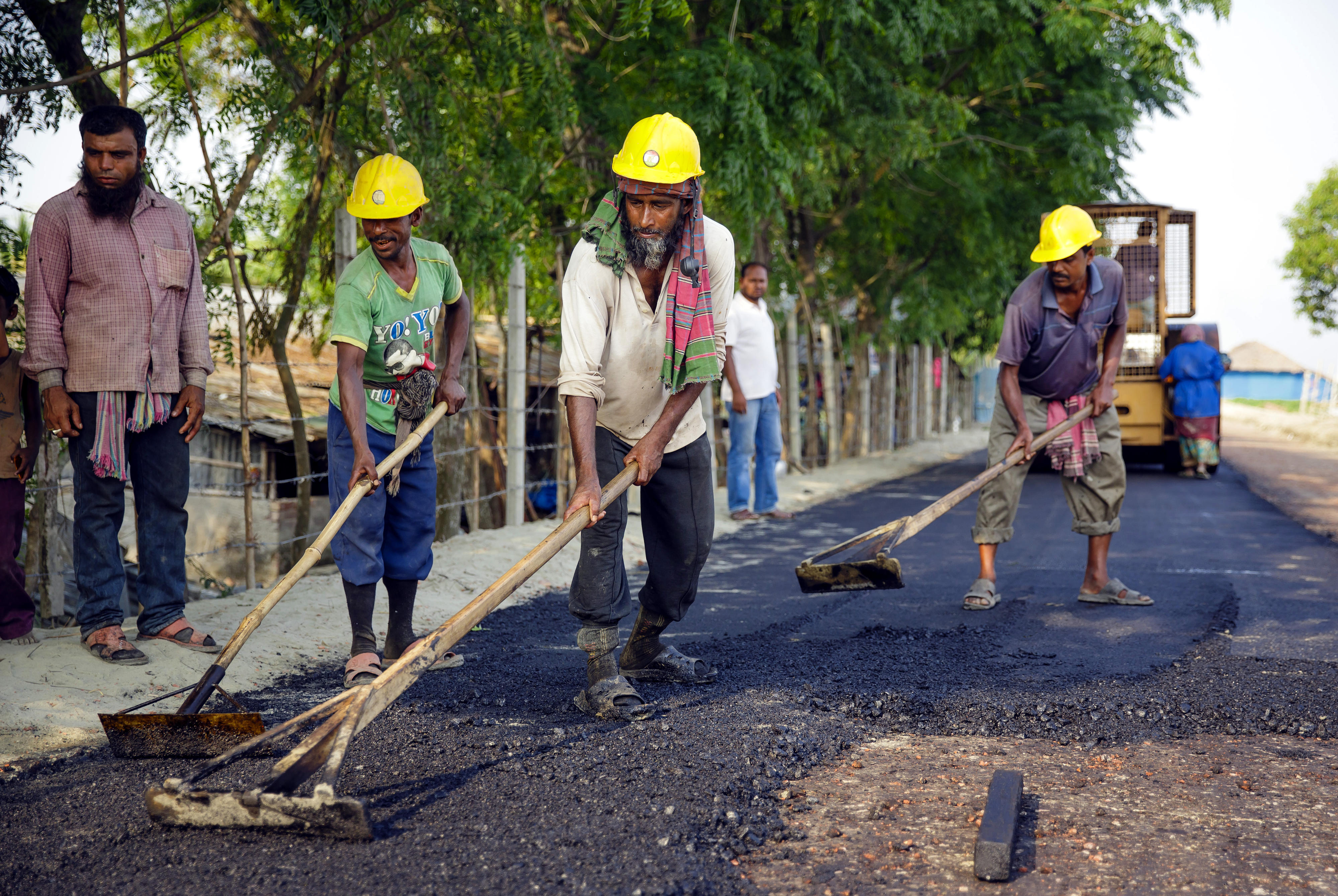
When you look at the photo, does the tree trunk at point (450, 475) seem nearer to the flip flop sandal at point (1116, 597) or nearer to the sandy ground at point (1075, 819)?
the flip flop sandal at point (1116, 597)

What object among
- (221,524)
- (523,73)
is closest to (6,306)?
(523,73)

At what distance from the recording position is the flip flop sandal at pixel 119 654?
404cm

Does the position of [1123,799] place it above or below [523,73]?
below

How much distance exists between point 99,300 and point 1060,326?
4.32 metres

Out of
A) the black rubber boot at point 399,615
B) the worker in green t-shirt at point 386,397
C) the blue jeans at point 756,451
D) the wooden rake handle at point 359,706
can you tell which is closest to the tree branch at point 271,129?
the worker in green t-shirt at point 386,397

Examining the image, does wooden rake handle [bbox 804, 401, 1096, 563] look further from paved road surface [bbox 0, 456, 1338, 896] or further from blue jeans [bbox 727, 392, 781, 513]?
blue jeans [bbox 727, 392, 781, 513]

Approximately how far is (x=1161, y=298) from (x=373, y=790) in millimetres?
13036

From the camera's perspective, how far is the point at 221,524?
10.2m

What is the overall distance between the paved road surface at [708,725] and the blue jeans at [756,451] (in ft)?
8.39

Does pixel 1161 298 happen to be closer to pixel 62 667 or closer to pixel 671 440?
pixel 671 440

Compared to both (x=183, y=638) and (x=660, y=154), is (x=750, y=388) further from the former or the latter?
(x=660, y=154)

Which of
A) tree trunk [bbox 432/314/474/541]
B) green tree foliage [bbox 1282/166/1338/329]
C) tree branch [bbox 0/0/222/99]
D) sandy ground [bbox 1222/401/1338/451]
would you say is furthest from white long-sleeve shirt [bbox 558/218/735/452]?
green tree foliage [bbox 1282/166/1338/329]

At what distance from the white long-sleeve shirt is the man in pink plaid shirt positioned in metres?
1.78

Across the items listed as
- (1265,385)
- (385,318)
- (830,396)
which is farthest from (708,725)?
(1265,385)
